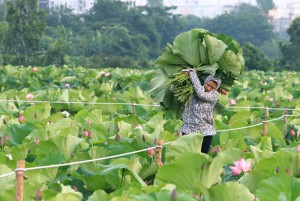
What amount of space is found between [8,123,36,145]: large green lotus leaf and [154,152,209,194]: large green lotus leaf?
161cm

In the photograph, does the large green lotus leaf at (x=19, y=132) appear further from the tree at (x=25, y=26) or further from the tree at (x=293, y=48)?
the tree at (x=293, y=48)

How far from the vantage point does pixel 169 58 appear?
452cm

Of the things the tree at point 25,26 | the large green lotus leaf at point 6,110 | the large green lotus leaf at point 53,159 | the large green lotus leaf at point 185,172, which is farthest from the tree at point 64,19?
the large green lotus leaf at point 185,172

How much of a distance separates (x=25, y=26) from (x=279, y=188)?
3650cm

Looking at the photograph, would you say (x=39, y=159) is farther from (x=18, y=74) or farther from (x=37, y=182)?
(x=18, y=74)

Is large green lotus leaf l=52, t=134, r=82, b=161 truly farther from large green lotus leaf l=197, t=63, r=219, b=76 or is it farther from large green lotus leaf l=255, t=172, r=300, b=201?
large green lotus leaf l=255, t=172, r=300, b=201

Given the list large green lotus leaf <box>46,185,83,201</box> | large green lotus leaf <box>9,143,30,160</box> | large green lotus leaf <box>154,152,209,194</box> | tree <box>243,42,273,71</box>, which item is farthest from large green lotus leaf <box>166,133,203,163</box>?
tree <box>243,42,273,71</box>

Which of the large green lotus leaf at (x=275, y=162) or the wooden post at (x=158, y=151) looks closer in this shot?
the large green lotus leaf at (x=275, y=162)

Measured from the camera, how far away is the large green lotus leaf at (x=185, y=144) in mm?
3582

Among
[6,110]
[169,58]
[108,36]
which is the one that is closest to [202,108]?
[169,58]

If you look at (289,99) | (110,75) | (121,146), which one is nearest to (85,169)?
(121,146)

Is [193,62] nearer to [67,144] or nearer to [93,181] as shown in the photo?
[67,144]

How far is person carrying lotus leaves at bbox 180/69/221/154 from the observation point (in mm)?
4375

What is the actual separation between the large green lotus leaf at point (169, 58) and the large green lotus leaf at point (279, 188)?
184 centimetres
